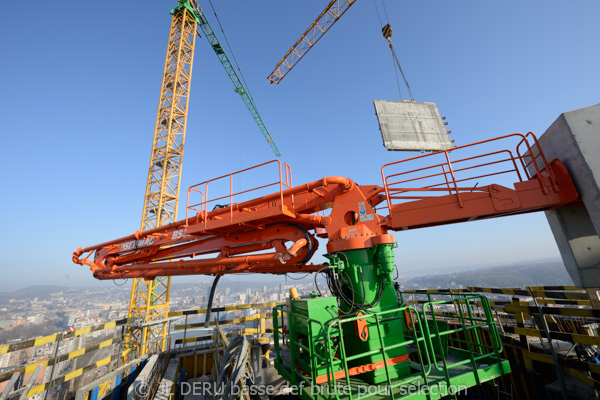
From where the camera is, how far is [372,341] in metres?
4.50

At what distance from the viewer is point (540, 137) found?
18.2ft

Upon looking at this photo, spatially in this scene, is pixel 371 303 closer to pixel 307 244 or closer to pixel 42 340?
pixel 307 244

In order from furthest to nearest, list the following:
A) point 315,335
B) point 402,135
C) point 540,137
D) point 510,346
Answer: point 402,135 → point 510,346 → point 540,137 → point 315,335

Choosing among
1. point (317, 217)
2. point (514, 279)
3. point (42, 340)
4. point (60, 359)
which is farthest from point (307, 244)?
point (514, 279)

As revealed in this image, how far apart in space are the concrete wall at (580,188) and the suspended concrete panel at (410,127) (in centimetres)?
824

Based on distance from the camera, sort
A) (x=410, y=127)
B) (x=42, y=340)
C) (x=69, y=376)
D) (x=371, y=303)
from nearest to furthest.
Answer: (x=371, y=303)
(x=42, y=340)
(x=69, y=376)
(x=410, y=127)

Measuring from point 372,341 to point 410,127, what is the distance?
12.4m

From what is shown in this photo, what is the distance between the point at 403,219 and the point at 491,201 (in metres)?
1.63

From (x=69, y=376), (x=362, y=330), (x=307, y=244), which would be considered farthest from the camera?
(x=307, y=244)

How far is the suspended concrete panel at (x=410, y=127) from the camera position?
44.0 feet

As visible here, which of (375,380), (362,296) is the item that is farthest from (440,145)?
(375,380)

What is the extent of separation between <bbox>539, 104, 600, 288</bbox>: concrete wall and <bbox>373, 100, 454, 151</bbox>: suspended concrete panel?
8243mm

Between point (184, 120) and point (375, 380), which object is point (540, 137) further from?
point (184, 120)

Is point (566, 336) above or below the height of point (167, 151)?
below
